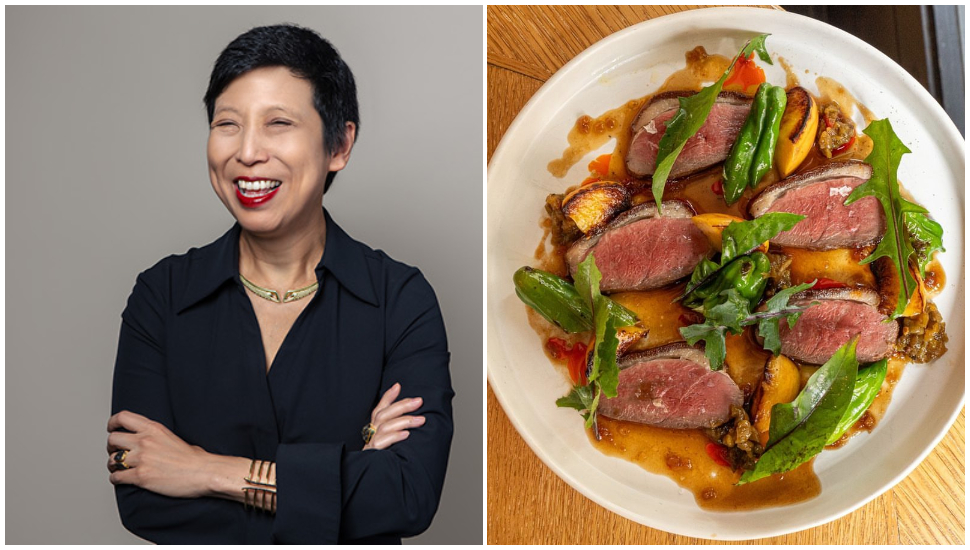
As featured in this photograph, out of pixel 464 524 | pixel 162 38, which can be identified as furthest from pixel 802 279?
pixel 162 38

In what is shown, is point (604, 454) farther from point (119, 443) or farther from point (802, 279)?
point (119, 443)

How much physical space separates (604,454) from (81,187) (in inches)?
35.7

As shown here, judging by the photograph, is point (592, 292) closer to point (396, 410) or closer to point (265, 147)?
point (396, 410)

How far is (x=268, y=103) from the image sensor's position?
935 mm

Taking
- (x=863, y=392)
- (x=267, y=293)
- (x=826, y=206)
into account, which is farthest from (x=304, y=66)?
(x=863, y=392)

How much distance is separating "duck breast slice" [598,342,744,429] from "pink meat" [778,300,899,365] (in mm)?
136

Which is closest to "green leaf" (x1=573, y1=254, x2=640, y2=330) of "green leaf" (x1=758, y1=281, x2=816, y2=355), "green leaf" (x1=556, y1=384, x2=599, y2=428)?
"green leaf" (x1=556, y1=384, x2=599, y2=428)

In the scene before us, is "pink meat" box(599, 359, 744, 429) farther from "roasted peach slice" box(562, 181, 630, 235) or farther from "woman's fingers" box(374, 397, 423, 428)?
"woman's fingers" box(374, 397, 423, 428)

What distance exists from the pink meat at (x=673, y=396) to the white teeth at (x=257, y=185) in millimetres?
643

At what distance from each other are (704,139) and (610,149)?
0.16 meters

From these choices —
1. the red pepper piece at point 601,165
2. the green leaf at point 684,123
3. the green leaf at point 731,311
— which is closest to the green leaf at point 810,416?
the green leaf at point 731,311

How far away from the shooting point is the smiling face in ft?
3.07

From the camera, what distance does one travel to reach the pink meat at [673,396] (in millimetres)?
1205

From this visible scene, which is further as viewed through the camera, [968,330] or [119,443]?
[968,330]
